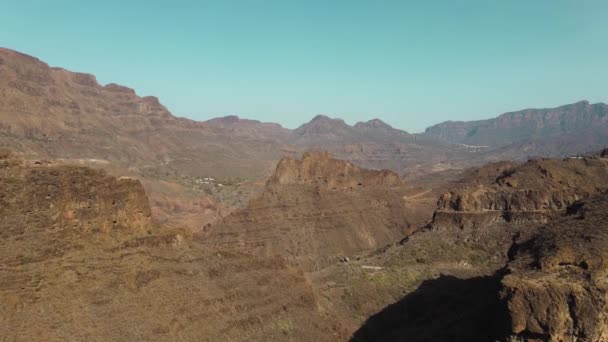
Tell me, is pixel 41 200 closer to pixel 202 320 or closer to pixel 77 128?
pixel 202 320

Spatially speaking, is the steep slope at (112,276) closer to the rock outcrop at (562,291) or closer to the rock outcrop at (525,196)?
the rock outcrop at (562,291)

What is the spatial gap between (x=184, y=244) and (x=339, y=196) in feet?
176

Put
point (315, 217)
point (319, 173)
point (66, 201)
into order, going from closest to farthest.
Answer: point (66, 201) → point (315, 217) → point (319, 173)

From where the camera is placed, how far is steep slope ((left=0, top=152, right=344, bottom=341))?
88.4 feet

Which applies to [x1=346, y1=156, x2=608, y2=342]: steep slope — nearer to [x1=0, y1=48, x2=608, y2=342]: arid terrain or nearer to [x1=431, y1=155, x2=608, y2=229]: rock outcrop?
[x1=0, y1=48, x2=608, y2=342]: arid terrain

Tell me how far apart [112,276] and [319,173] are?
69.4 meters

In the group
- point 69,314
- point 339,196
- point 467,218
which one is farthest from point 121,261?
point 339,196

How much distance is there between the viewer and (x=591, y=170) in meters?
68.7

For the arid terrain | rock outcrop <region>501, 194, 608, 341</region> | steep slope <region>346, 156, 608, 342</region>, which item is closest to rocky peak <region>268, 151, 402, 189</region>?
the arid terrain

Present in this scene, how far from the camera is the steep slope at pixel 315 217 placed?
73.6m

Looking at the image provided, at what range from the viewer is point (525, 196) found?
59.4 meters

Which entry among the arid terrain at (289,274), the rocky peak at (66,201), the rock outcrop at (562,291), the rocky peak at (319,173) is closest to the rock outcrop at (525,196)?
the arid terrain at (289,274)

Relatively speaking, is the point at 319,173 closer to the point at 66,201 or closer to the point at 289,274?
the point at 289,274

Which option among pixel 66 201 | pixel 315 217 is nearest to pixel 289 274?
pixel 66 201
